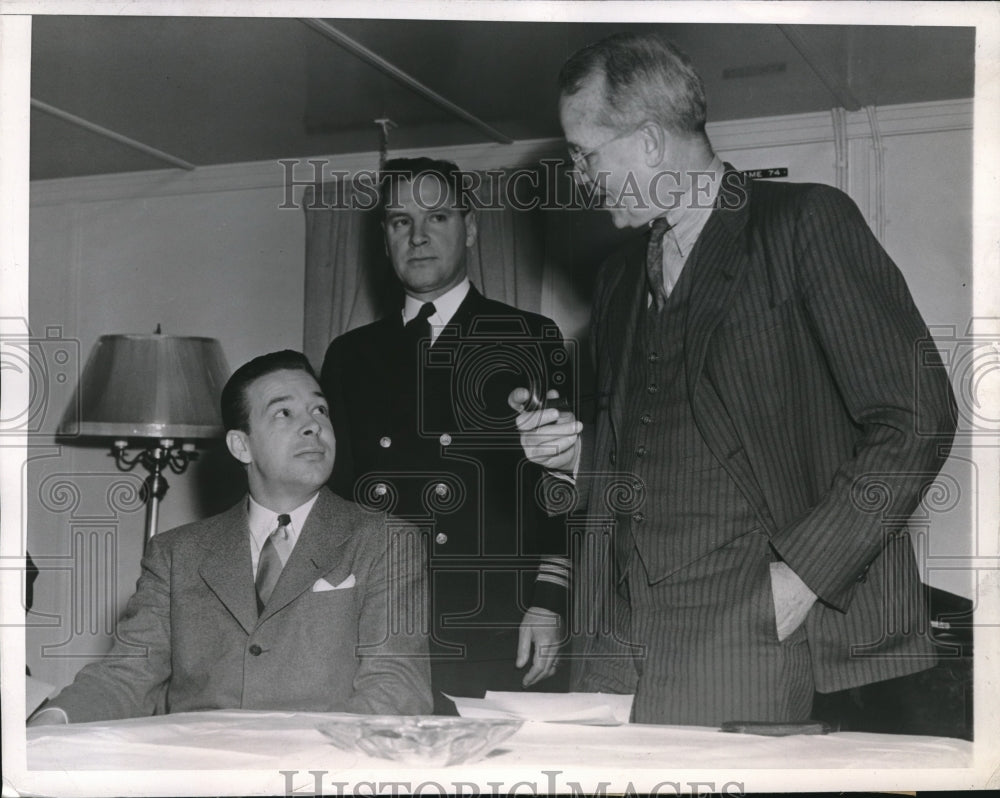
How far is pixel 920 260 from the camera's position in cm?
198

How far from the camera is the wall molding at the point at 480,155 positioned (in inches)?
77.7

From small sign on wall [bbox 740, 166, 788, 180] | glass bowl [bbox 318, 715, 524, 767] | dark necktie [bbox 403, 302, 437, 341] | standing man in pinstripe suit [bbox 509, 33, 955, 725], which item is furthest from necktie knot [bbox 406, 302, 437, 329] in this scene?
glass bowl [bbox 318, 715, 524, 767]

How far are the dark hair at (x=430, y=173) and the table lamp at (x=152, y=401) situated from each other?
0.50 metres

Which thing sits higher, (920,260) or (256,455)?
(920,260)

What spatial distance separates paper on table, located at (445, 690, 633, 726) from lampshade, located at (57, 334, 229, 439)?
30.7 inches

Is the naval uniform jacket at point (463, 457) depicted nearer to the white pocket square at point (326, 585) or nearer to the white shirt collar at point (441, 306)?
the white shirt collar at point (441, 306)

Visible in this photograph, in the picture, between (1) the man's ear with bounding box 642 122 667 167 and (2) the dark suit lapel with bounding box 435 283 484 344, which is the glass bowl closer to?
(2) the dark suit lapel with bounding box 435 283 484 344

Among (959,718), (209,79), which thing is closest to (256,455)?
(209,79)

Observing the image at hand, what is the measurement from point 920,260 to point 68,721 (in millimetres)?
1983

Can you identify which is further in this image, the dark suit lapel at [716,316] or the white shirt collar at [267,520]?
the white shirt collar at [267,520]

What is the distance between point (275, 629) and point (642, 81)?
133 centimetres

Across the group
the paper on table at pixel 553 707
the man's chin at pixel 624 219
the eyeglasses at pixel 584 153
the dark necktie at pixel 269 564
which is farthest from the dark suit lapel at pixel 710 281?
the dark necktie at pixel 269 564

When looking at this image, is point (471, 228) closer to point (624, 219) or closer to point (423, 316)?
point (423, 316)

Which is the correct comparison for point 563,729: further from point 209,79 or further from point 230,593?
point 209,79
